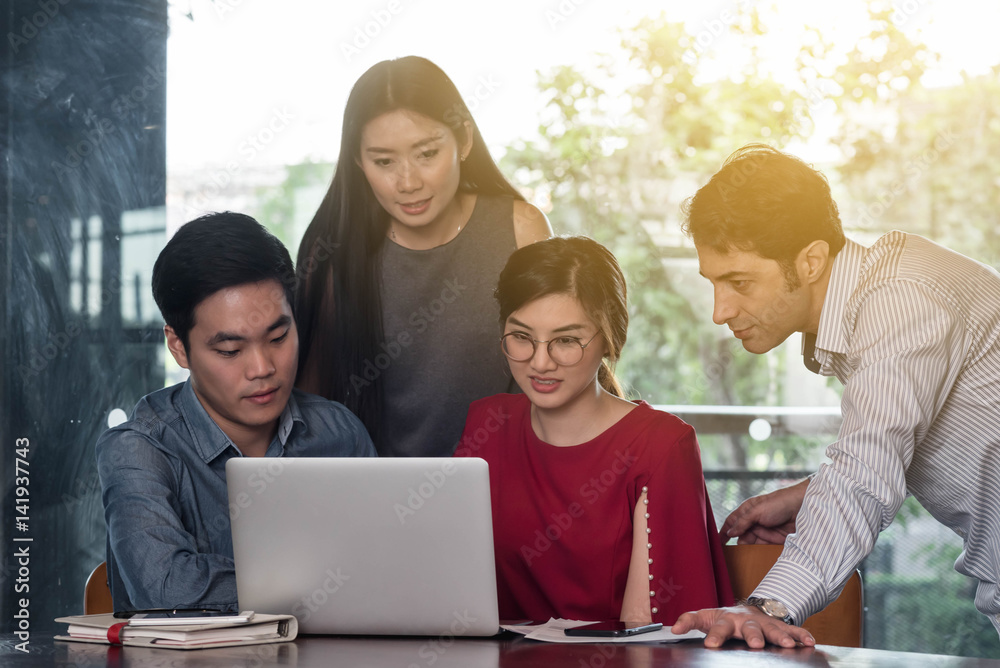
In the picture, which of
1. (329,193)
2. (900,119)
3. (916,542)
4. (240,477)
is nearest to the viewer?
(240,477)

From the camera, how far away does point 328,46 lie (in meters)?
3.61

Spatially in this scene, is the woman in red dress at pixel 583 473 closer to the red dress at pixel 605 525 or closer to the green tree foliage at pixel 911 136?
the red dress at pixel 605 525

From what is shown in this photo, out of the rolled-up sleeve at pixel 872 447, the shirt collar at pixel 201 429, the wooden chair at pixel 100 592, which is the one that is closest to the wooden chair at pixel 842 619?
the rolled-up sleeve at pixel 872 447

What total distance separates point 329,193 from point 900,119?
3.21m

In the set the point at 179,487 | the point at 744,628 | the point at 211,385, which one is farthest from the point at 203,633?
the point at 744,628

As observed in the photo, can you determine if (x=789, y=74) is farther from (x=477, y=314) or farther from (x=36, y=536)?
(x=36, y=536)

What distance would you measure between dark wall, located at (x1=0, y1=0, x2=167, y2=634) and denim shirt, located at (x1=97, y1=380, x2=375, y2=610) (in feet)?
2.36

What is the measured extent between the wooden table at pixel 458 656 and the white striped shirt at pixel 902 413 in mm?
152

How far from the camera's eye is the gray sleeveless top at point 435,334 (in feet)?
6.88

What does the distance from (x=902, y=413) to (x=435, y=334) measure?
3.56 ft

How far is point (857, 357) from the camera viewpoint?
4.64ft

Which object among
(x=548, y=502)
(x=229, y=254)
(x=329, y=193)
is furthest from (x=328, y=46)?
(x=548, y=502)

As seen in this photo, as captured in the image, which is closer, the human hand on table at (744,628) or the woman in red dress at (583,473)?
the human hand on table at (744,628)

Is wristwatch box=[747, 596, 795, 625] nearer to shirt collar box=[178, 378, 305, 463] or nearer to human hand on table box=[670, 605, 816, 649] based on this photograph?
human hand on table box=[670, 605, 816, 649]
